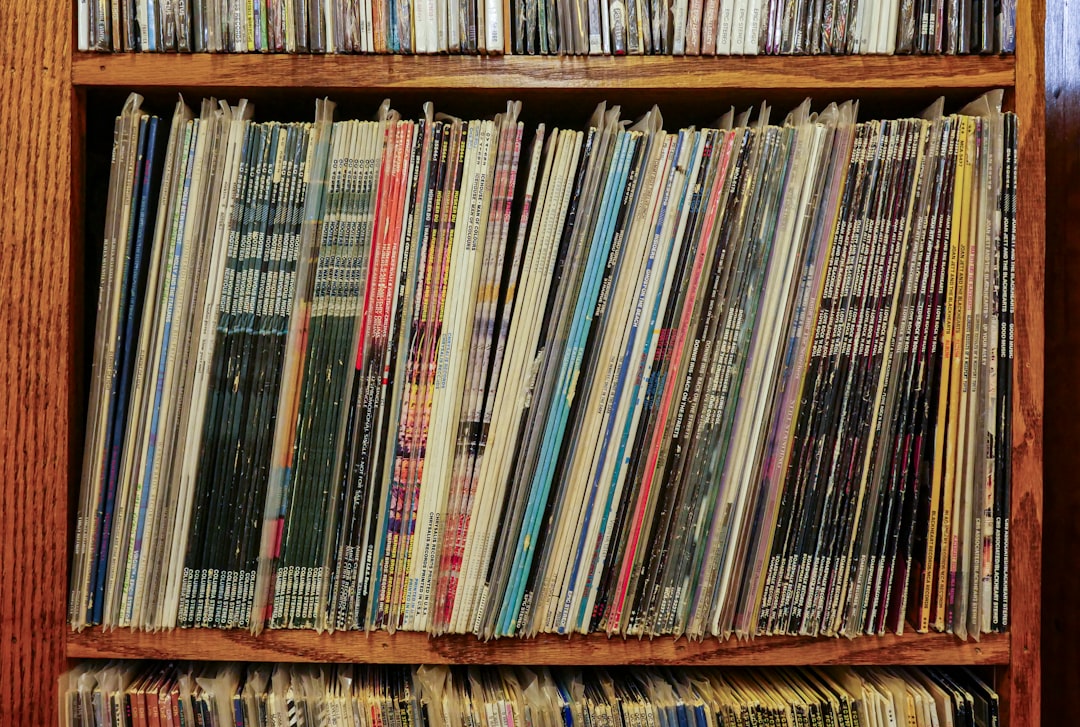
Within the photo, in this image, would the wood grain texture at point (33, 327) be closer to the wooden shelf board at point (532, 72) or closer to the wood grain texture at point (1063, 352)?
the wooden shelf board at point (532, 72)

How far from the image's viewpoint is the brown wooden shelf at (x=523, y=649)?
0.78 m

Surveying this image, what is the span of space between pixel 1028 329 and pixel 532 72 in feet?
1.87

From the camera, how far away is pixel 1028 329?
771 millimetres

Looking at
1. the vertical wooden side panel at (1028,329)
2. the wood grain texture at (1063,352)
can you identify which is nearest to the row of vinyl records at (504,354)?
the vertical wooden side panel at (1028,329)

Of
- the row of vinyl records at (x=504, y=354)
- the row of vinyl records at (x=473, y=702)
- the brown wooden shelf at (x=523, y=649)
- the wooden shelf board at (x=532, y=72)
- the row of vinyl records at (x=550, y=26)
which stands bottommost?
the row of vinyl records at (x=473, y=702)

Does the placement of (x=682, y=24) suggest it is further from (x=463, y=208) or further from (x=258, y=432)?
(x=258, y=432)

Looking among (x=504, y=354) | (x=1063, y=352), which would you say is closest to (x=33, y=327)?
(x=504, y=354)

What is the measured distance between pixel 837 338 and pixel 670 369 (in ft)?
0.58

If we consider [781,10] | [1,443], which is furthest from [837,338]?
[1,443]

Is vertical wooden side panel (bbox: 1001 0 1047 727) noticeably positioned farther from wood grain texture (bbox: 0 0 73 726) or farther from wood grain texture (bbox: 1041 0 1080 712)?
wood grain texture (bbox: 0 0 73 726)

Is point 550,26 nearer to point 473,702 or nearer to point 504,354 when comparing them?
point 504,354

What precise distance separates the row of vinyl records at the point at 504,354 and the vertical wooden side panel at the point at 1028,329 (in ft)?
0.06

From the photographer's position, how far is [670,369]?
78 centimetres

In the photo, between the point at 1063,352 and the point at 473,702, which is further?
the point at 1063,352
